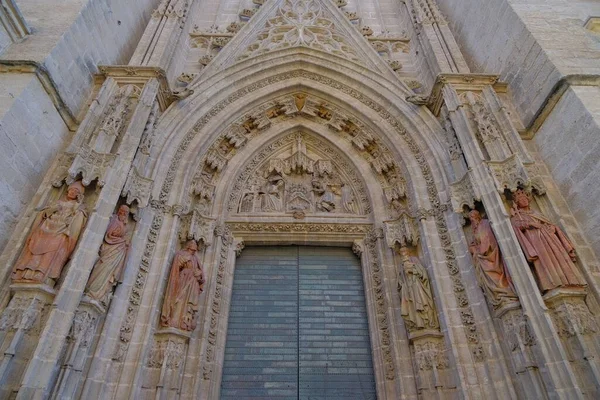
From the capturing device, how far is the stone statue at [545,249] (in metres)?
5.27

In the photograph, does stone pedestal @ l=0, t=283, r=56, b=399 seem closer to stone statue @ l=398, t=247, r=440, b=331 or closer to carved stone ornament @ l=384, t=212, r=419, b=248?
stone statue @ l=398, t=247, r=440, b=331

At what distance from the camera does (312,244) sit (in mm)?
8289

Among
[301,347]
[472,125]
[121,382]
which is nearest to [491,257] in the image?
[472,125]

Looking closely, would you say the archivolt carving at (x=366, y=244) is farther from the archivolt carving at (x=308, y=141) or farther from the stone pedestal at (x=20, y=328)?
the stone pedestal at (x=20, y=328)

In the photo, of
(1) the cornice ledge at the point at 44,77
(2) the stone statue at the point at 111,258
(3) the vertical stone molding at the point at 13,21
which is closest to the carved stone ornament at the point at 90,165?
(2) the stone statue at the point at 111,258

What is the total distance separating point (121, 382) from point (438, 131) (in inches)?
265

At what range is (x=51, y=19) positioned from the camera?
7566mm

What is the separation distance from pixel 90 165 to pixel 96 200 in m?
0.63

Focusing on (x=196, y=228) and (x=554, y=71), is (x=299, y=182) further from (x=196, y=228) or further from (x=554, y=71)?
(x=554, y=71)

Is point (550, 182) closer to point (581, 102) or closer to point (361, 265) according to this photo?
point (581, 102)

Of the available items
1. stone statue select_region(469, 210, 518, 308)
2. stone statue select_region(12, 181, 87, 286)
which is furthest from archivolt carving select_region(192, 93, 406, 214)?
stone statue select_region(12, 181, 87, 286)

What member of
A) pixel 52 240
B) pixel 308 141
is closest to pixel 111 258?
pixel 52 240

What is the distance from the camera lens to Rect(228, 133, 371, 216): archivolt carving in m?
8.69

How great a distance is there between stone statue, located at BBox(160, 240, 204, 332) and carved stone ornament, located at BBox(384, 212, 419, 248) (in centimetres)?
338
